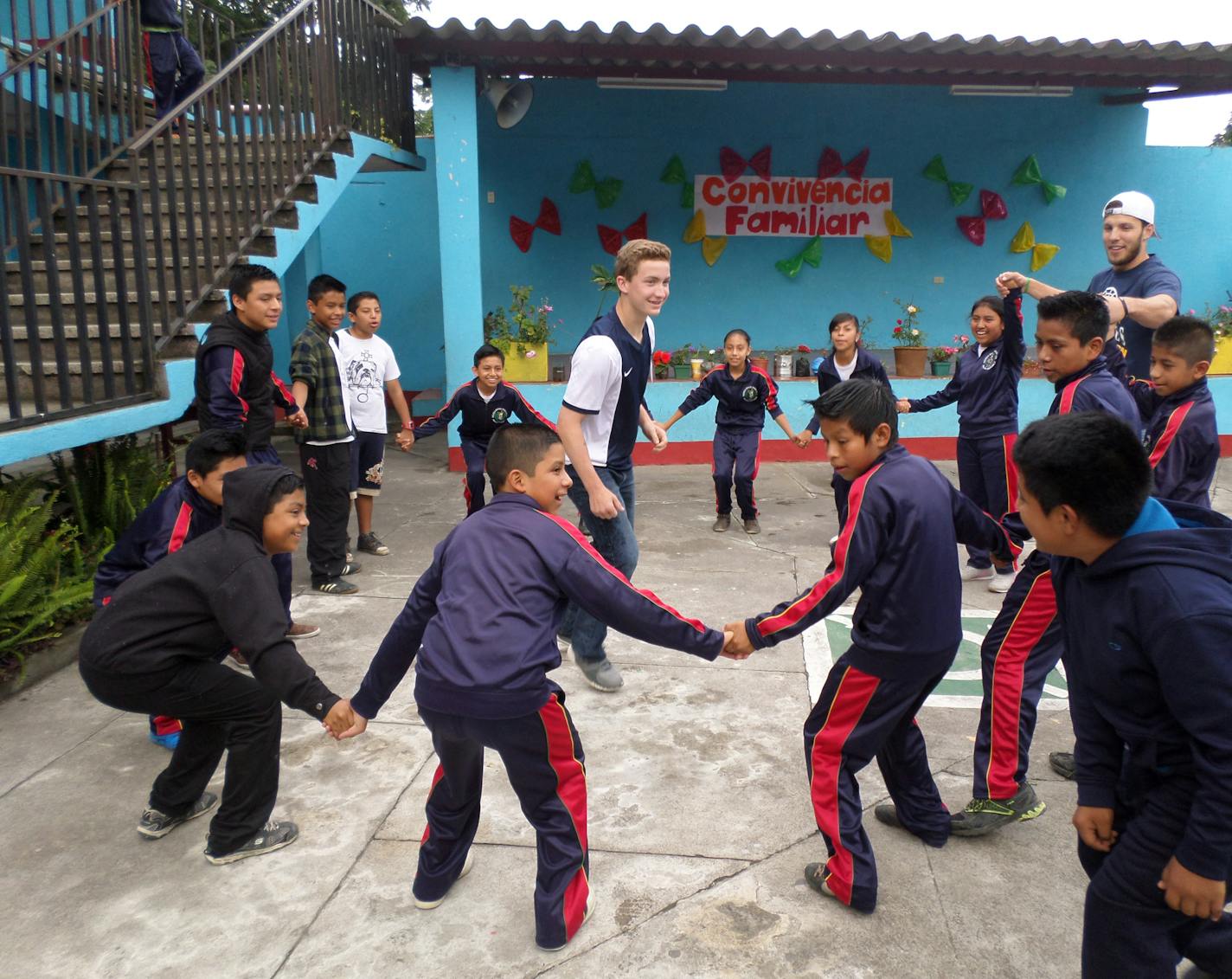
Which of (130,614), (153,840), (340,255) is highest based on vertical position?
(340,255)

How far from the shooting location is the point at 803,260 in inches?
410

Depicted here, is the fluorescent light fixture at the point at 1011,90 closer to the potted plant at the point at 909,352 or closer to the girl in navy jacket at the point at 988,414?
the potted plant at the point at 909,352

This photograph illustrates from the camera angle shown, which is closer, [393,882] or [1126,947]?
[1126,947]

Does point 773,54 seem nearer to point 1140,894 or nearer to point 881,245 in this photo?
point 881,245

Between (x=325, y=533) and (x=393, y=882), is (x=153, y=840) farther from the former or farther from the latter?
(x=325, y=533)

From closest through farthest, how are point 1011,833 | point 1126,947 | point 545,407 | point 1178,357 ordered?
point 1126,947
point 1011,833
point 1178,357
point 545,407

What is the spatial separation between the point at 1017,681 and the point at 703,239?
808 cm

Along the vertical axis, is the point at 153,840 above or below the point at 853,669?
below

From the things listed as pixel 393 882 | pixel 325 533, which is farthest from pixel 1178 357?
pixel 325 533

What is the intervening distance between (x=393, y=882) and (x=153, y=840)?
87 centimetres

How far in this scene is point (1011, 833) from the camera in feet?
9.75

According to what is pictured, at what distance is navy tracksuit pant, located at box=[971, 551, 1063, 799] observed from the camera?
2.94 m

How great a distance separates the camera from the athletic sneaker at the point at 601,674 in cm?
411

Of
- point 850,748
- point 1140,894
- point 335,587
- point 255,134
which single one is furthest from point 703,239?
point 1140,894
